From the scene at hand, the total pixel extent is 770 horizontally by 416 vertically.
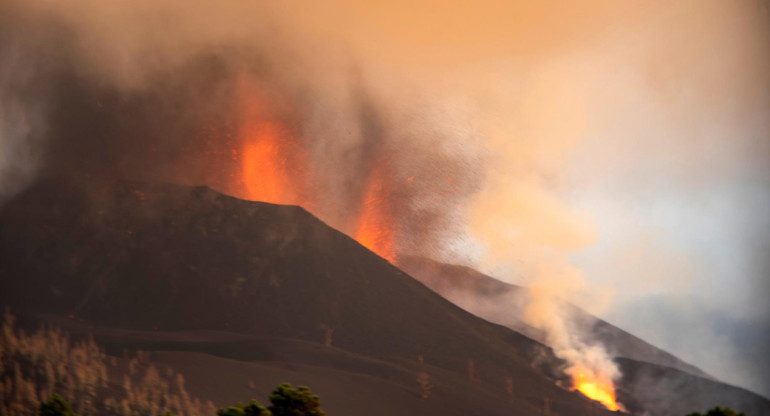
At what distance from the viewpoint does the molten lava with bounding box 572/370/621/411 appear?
25.0 meters

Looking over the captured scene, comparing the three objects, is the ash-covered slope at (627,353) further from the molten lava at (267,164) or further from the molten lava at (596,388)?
the molten lava at (267,164)

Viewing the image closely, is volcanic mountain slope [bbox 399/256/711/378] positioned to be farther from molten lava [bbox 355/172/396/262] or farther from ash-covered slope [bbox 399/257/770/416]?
molten lava [bbox 355/172/396/262]

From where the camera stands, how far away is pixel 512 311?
27.8m

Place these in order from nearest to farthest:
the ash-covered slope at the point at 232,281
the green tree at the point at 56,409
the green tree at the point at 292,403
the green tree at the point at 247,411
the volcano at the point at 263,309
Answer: the green tree at the point at 247,411 < the green tree at the point at 292,403 < the green tree at the point at 56,409 < the volcano at the point at 263,309 < the ash-covered slope at the point at 232,281

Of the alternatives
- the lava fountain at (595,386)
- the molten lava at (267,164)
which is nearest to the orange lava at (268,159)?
the molten lava at (267,164)

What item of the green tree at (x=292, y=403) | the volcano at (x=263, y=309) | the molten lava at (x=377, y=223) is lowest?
the green tree at (x=292, y=403)

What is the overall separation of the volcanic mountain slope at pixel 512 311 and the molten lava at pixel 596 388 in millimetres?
1564

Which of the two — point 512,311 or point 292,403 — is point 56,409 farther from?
point 512,311

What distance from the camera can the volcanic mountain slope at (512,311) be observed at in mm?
26719

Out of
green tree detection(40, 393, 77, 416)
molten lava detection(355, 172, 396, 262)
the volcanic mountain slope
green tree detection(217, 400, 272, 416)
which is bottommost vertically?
green tree detection(40, 393, 77, 416)

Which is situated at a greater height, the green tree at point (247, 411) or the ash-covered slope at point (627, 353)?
the ash-covered slope at point (627, 353)

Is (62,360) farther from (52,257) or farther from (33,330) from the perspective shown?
(52,257)

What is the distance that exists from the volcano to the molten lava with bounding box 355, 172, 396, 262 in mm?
484

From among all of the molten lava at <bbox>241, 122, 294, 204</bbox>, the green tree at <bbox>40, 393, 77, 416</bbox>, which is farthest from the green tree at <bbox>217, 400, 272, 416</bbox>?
the molten lava at <bbox>241, 122, 294, 204</bbox>
